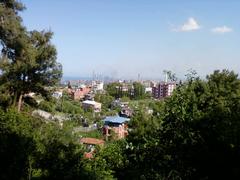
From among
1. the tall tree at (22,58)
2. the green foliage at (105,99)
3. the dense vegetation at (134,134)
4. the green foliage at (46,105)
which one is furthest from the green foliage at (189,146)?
the green foliage at (105,99)

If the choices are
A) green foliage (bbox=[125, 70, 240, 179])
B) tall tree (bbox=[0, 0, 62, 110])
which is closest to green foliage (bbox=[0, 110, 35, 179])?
green foliage (bbox=[125, 70, 240, 179])

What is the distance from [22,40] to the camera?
15.6 metres

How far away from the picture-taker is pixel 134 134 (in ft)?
65.6

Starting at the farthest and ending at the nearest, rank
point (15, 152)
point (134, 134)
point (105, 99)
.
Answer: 1. point (105, 99)
2. point (134, 134)
3. point (15, 152)

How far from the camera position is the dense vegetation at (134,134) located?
6875 millimetres

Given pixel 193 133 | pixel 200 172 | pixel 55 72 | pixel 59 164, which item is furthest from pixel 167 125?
pixel 55 72

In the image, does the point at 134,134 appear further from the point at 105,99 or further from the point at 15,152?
the point at 105,99

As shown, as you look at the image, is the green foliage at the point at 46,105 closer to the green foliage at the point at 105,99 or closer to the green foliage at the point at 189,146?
the green foliage at the point at 189,146

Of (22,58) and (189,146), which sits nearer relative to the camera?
(189,146)

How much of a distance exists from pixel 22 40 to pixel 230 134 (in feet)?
35.2

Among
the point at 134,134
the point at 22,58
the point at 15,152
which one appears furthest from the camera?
the point at 134,134

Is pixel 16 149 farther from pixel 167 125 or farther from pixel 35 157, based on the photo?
pixel 167 125

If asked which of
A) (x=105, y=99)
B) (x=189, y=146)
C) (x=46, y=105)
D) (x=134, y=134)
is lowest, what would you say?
(x=189, y=146)

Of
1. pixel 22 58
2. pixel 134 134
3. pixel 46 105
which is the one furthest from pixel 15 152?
pixel 46 105
